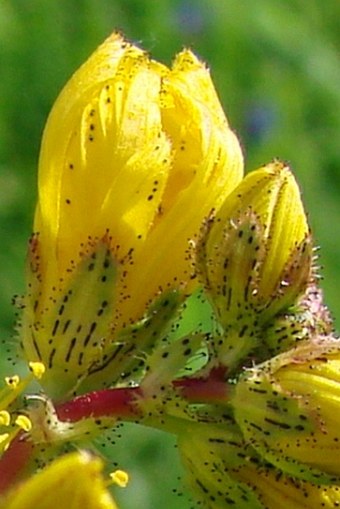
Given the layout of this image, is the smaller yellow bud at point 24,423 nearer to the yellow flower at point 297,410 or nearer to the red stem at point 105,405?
the red stem at point 105,405

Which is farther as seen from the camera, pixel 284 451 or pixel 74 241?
pixel 74 241

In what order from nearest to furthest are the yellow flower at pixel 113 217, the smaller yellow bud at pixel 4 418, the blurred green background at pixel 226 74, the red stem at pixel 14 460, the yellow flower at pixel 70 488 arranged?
the yellow flower at pixel 70 488, the red stem at pixel 14 460, the smaller yellow bud at pixel 4 418, the yellow flower at pixel 113 217, the blurred green background at pixel 226 74

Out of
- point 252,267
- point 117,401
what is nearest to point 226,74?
point 252,267

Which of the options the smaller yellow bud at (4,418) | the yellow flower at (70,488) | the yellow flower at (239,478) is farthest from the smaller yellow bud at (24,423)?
the yellow flower at (70,488)

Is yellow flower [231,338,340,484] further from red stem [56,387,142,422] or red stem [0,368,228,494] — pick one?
red stem [56,387,142,422]

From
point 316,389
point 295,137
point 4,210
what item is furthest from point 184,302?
point 295,137

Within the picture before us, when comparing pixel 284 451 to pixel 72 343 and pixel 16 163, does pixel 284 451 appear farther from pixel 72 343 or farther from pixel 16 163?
pixel 16 163

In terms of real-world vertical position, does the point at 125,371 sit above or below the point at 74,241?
below

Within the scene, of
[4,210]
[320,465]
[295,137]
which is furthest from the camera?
[295,137]
